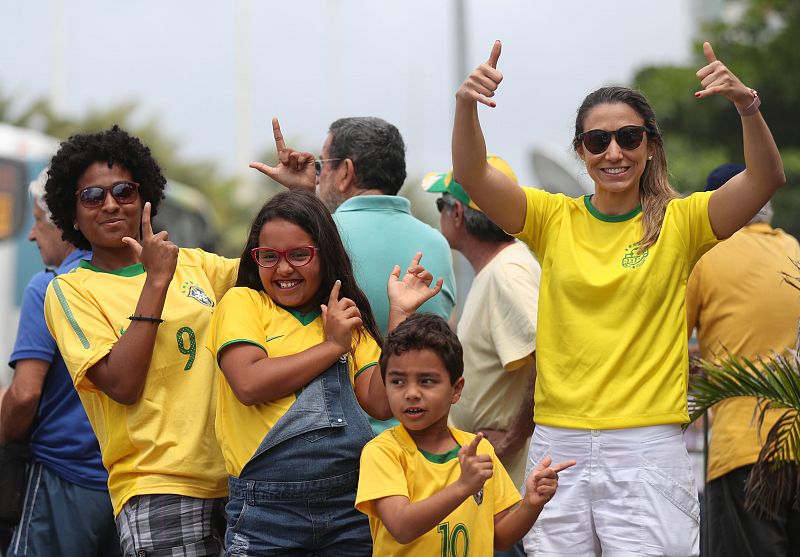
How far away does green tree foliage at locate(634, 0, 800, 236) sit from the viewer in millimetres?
19578

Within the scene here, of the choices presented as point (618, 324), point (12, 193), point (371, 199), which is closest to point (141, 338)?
point (371, 199)

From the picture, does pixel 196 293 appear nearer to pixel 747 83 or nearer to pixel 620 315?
pixel 620 315

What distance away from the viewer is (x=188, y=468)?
150 inches

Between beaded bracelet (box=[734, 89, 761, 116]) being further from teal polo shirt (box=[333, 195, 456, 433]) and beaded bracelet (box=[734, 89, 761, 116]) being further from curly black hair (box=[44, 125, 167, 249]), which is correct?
curly black hair (box=[44, 125, 167, 249])

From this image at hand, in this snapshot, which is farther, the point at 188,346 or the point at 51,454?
the point at 51,454

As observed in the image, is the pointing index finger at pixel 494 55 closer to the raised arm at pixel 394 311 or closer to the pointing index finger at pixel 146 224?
the raised arm at pixel 394 311

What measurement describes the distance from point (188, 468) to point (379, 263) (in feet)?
3.86

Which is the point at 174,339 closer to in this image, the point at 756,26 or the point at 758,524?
the point at 758,524

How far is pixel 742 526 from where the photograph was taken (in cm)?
516

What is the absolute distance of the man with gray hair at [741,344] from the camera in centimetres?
513

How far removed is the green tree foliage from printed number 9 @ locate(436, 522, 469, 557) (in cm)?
1534

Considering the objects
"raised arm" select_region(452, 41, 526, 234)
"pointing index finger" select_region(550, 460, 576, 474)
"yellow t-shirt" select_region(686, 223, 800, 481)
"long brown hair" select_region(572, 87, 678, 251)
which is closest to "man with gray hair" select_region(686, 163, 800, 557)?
"yellow t-shirt" select_region(686, 223, 800, 481)

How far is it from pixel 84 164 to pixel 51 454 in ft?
3.81

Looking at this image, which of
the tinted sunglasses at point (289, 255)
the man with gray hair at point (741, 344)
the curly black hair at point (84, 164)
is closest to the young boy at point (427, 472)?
the tinted sunglasses at point (289, 255)
